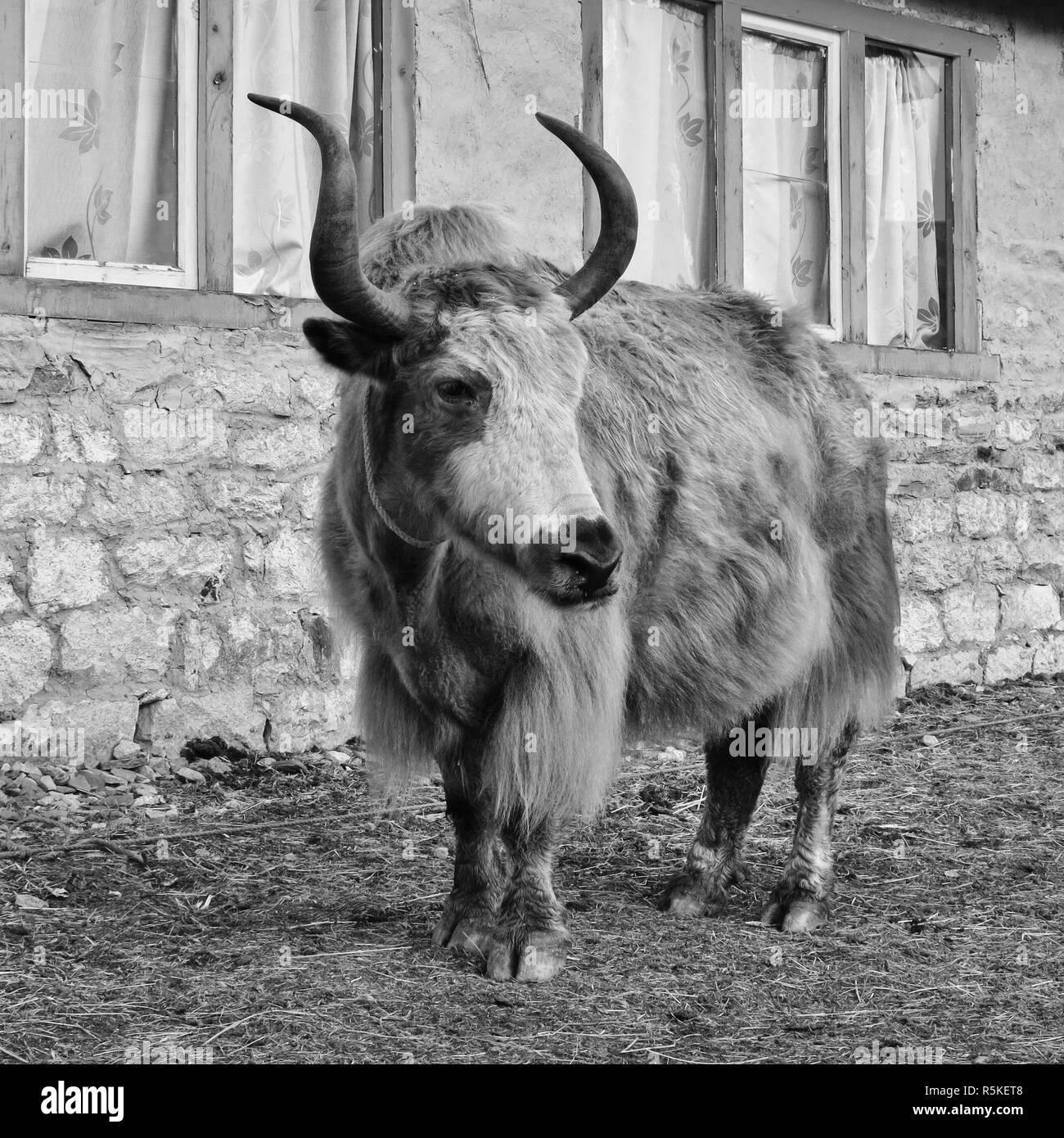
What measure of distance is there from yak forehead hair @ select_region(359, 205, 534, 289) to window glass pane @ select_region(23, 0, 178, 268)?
258 cm

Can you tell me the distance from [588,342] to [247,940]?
199 centimetres

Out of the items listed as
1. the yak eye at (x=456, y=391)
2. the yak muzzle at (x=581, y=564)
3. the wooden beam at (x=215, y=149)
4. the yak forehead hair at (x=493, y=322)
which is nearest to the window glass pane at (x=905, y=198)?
the wooden beam at (x=215, y=149)

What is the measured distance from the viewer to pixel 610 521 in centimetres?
320

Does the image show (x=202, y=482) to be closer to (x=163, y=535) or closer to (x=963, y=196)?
(x=163, y=535)

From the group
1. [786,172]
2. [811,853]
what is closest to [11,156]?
[811,853]

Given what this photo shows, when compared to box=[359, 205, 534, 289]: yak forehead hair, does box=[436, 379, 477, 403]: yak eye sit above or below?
below

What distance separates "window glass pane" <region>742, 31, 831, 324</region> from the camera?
7.95 m

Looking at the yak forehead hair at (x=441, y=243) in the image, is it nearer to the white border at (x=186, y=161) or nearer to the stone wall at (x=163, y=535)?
the stone wall at (x=163, y=535)

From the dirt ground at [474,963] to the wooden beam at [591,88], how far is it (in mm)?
2869

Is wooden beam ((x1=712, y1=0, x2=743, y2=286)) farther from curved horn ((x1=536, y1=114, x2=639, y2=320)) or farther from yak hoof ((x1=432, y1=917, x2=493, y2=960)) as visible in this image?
yak hoof ((x1=432, y1=917, x2=493, y2=960))

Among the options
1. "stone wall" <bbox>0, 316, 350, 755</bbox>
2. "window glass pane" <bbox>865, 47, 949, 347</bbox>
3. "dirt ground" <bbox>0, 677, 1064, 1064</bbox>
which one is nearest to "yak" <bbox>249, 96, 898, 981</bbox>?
"dirt ground" <bbox>0, 677, 1064, 1064</bbox>

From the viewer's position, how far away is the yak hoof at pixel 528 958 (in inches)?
138

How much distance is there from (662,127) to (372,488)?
4702 mm
